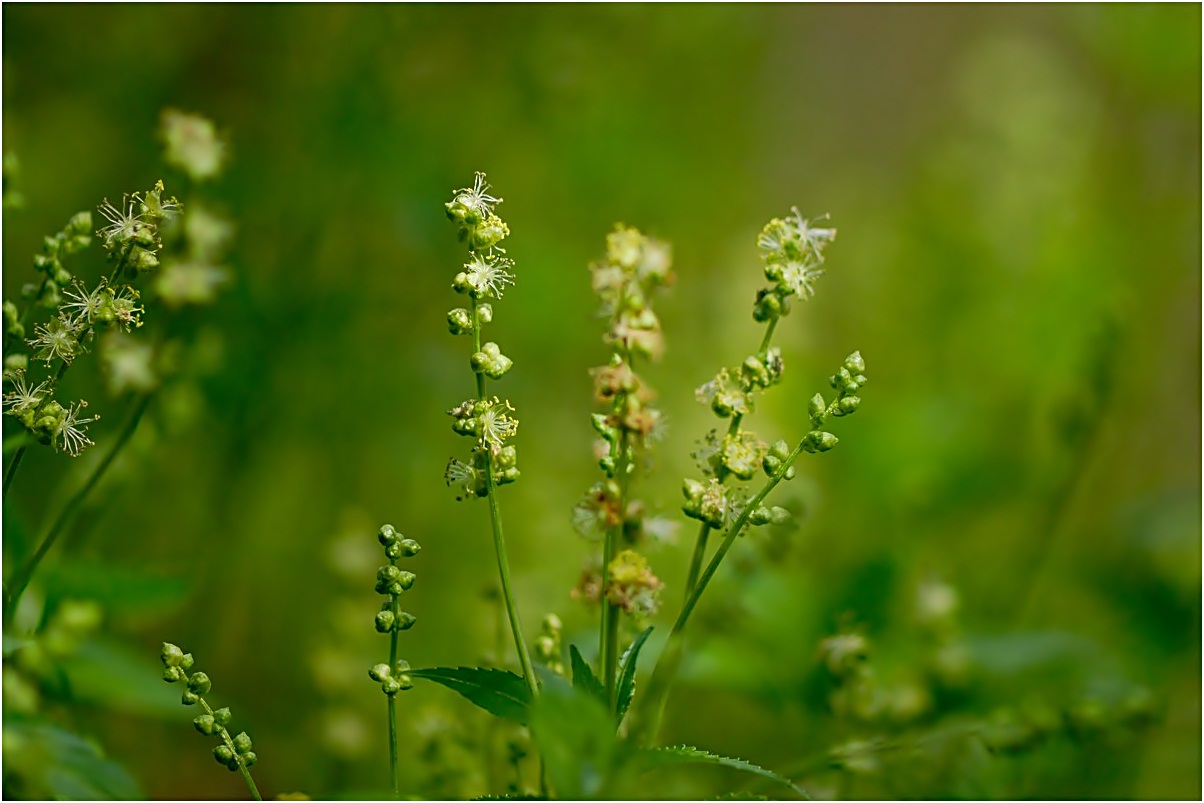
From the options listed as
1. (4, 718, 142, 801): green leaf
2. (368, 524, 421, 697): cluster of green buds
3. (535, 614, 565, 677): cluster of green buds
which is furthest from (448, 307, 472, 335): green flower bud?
(4, 718, 142, 801): green leaf

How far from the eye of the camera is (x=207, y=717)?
0.63 meters

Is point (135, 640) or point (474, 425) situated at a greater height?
point (135, 640)

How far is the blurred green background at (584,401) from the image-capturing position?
3.97 ft

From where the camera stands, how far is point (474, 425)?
0.64m

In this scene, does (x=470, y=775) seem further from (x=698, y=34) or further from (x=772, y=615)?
(x=698, y=34)

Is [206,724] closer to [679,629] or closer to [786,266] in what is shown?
[679,629]

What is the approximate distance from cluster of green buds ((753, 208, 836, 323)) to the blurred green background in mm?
385

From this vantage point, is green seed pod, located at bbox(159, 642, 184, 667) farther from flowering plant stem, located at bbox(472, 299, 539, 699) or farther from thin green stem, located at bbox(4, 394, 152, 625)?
flowering plant stem, located at bbox(472, 299, 539, 699)

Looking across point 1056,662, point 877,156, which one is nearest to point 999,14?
point 877,156

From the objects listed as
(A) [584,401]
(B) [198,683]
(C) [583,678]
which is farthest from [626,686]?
(A) [584,401]

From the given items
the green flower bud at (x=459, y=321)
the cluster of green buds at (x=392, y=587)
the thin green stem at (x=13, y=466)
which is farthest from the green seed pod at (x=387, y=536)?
the thin green stem at (x=13, y=466)

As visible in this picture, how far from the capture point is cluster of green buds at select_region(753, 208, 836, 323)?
0.66 m

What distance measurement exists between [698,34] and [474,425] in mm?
2195

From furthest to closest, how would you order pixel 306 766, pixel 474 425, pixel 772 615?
pixel 306 766, pixel 772 615, pixel 474 425
